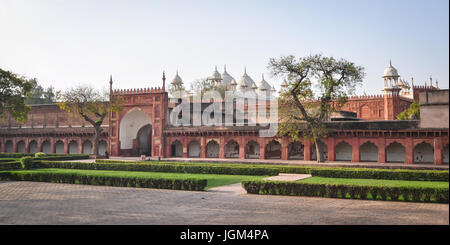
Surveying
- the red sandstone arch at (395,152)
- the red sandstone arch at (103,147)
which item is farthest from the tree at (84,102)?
the red sandstone arch at (395,152)

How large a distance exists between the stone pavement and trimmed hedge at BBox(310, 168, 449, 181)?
6.11 meters

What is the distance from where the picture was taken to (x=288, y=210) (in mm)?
9609

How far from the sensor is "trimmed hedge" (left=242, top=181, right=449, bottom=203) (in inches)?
425

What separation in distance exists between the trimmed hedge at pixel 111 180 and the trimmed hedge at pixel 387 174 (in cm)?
702

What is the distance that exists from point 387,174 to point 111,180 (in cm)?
1163

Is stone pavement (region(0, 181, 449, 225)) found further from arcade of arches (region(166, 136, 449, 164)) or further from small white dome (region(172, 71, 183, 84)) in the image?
small white dome (region(172, 71, 183, 84))

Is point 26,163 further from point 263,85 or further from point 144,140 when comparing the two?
point 263,85

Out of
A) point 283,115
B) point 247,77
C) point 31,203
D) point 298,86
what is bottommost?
point 31,203

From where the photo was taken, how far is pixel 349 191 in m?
11.6

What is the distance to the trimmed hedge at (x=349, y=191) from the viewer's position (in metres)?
10.8

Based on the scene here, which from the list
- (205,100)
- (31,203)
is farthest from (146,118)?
(31,203)

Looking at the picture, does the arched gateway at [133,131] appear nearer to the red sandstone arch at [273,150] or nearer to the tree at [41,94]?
the red sandstone arch at [273,150]
